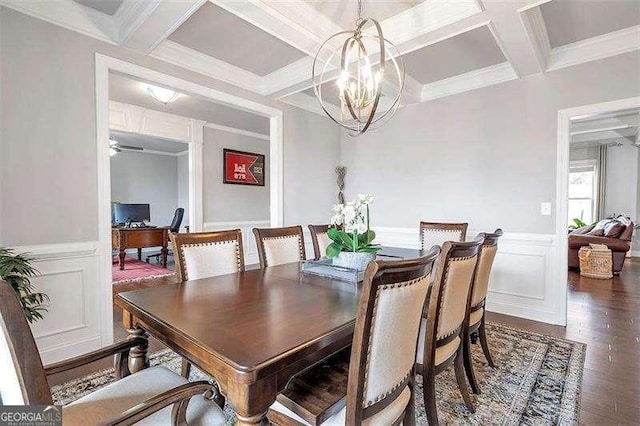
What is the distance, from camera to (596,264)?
16.9 ft

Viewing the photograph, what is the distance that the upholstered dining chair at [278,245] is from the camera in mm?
2371

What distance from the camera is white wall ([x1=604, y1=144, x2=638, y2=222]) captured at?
716cm

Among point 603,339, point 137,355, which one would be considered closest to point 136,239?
point 137,355

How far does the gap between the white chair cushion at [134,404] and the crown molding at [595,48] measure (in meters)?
3.99

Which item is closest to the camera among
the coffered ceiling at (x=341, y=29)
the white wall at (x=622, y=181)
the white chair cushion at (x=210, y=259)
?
the white chair cushion at (x=210, y=259)

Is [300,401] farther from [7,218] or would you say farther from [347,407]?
[7,218]

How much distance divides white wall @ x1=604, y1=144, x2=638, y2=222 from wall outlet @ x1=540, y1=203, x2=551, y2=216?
20.1 feet

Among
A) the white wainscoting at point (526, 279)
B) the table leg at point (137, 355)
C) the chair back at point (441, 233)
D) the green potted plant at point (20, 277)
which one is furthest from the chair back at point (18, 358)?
the white wainscoting at point (526, 279)

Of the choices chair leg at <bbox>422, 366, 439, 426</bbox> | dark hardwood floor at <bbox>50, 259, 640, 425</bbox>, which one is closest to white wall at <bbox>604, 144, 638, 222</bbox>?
dark hardwood floor at <bbox>50, 259, 640, 425</bbox>

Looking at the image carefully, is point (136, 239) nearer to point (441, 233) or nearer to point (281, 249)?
point (281, 249)

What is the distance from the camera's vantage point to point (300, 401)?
3.63 feet

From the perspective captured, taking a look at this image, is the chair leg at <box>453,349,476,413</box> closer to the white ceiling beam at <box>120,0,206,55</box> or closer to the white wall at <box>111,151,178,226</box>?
the white ceiling beam at <box>120,0,206,55</box>

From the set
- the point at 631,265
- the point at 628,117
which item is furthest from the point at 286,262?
the point at 631,265

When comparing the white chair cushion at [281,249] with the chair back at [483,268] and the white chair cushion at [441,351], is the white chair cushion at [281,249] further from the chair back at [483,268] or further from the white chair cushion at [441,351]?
the chair back at [483,268]
